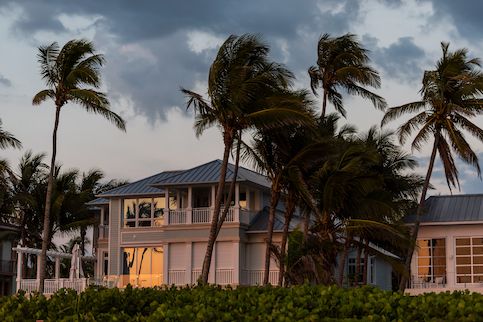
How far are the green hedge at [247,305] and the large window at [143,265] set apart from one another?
98.3ft

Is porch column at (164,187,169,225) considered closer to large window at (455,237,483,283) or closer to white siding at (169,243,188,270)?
white siding at (169,243,188,270)

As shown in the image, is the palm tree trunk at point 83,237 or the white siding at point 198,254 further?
the palm tree trunk at point 83,237

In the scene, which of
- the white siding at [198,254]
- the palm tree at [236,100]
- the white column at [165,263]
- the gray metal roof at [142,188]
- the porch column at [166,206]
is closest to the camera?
the palm tree at [236,100]

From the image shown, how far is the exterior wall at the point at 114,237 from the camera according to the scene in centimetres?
4547

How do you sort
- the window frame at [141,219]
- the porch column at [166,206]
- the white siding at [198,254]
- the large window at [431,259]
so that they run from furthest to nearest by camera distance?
the window frame at [141,219], the porch column at [166,206], the white siding at [198,254], the large window at [431,259]

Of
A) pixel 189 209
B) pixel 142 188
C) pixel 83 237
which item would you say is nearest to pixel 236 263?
pixel 189 209

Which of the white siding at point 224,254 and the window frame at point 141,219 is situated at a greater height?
the window frame at point 141,219

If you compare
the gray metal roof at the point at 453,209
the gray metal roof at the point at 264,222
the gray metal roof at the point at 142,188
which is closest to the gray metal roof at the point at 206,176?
the gray metal roof at the point at 142,188

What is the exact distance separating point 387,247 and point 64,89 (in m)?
15.0

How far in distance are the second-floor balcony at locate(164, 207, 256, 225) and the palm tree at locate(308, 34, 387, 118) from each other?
20.6 feet

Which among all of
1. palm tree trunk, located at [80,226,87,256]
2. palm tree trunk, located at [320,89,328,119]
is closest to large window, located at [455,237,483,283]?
palm tree trunk, located at [320,89,328,119]

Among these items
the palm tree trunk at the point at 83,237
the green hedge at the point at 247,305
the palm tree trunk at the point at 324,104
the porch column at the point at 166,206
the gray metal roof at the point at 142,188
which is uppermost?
the palm tree trunk at the point at 324,104

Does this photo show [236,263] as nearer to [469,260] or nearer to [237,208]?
[237,208]

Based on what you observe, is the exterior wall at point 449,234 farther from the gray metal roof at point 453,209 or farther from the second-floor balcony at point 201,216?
the second-floor balcony at point 201,216
